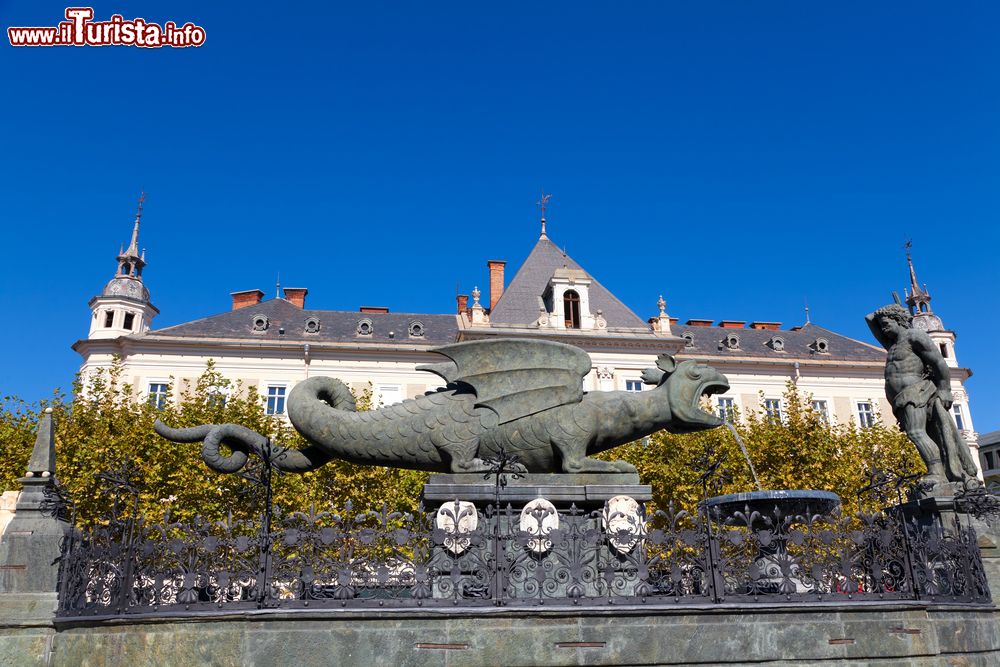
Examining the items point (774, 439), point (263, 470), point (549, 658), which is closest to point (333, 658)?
point (549, 658)

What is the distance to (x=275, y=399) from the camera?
3544 centimetres

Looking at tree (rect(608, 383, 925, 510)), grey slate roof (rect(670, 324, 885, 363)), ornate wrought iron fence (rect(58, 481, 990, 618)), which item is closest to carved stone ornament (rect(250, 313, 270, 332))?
tree (rect(608, 383, 925, 510))

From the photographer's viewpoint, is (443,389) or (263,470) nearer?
(263,470)

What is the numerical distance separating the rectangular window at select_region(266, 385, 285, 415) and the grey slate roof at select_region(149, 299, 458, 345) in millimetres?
2541

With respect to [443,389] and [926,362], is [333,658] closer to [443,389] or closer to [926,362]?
[443,389]

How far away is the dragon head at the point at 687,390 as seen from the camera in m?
8.28

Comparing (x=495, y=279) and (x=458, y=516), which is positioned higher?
(x=495, y=279)

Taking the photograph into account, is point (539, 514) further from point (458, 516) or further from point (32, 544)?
point (32, 544)

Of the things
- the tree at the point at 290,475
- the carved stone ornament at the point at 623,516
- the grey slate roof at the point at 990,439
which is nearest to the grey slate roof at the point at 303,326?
the tree at the point at 290,475

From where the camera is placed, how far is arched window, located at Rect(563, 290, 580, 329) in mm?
37438

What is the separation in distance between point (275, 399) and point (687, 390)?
30.2 m

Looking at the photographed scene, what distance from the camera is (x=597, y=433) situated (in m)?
8.20

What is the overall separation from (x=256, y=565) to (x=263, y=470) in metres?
1.10

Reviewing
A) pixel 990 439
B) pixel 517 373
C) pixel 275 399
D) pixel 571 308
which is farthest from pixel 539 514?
pixel 990 439
